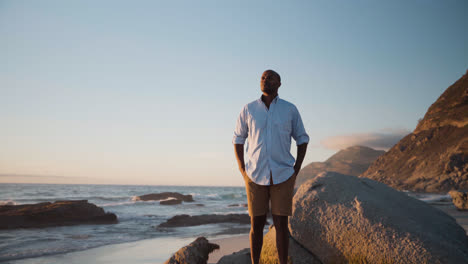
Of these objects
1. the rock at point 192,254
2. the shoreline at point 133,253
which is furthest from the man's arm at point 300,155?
the shoreline at point 133,253

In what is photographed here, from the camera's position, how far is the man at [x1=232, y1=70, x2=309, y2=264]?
278 centimetres

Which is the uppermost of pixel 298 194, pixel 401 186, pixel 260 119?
pixel 260 119

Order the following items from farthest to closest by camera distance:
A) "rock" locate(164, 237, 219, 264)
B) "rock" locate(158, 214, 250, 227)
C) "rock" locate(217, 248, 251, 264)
A: "rock" locate(158, 214, 250, 227)
"rock" locate(217, 248, 251, 264)
"rock" locate(164, 237, 219, 264)

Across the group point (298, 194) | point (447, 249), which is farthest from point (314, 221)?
point (447, 249)

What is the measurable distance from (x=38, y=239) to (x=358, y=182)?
8.94 meters

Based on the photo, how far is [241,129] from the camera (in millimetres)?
3029

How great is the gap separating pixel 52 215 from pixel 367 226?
40.2 ft

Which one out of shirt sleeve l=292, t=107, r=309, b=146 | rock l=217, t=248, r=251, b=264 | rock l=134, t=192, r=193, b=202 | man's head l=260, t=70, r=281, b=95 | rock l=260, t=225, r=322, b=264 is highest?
man's head l=260, t=70, r=281, b=95

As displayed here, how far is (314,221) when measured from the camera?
3.97 meters

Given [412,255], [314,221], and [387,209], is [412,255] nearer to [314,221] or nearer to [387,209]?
[387,209]

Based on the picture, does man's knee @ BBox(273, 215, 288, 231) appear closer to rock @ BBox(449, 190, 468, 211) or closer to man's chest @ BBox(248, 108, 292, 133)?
man's chest @ BBox(248, 108, 292, 133)

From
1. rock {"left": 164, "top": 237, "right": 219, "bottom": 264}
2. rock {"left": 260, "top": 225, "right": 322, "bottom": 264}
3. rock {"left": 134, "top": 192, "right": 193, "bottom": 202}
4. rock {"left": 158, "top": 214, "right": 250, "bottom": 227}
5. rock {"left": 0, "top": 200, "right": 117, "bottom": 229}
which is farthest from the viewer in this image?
rock {"left": 134, "top": 192, "right": 193, "bottom": 202}

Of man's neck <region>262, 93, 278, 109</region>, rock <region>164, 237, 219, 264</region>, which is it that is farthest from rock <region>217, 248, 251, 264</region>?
man's neck <region>262, 93, 278, 109</region>

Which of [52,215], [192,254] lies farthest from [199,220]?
[192,254]
